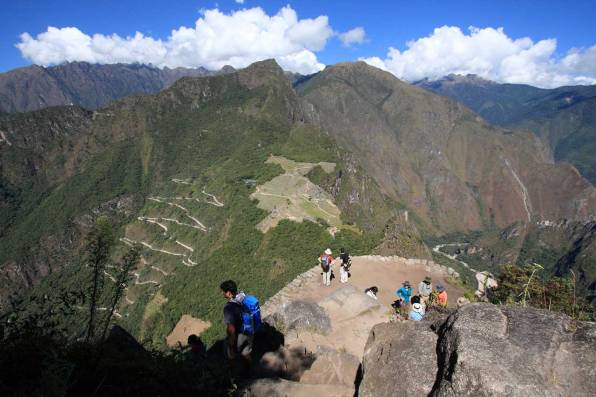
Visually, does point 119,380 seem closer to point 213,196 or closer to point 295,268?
point 295,268

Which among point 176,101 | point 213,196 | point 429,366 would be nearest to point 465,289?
point 429,366

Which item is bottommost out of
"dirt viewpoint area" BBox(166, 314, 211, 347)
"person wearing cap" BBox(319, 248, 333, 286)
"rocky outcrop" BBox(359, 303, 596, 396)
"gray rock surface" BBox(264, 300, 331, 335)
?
"dirt viewpoint area" BBox(166, 314, 211, 347)

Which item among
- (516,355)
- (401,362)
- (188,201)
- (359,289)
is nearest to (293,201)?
(188,201)

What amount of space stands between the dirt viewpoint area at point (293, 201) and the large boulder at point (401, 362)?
5952 cm

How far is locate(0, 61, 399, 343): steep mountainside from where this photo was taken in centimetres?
6675

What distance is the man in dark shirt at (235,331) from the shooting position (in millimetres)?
10477

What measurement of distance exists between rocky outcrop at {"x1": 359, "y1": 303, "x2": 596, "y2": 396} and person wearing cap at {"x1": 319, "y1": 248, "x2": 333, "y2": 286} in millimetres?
14119

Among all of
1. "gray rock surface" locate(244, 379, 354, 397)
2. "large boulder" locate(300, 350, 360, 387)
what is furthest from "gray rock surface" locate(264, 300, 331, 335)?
"gray rock surface" locate(244, 379, 354, 397)

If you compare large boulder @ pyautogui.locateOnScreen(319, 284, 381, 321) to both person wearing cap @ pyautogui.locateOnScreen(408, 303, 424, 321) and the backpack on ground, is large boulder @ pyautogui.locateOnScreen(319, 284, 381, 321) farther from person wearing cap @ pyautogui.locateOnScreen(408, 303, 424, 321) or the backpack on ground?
the backpack on ground

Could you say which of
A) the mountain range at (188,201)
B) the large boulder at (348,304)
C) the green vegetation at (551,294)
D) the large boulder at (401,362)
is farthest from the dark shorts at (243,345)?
the mountain range at (188,201)

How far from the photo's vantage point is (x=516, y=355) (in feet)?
21.6

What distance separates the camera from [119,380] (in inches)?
292

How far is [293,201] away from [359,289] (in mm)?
57164

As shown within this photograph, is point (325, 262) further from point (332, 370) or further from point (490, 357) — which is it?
point (490, 357)
